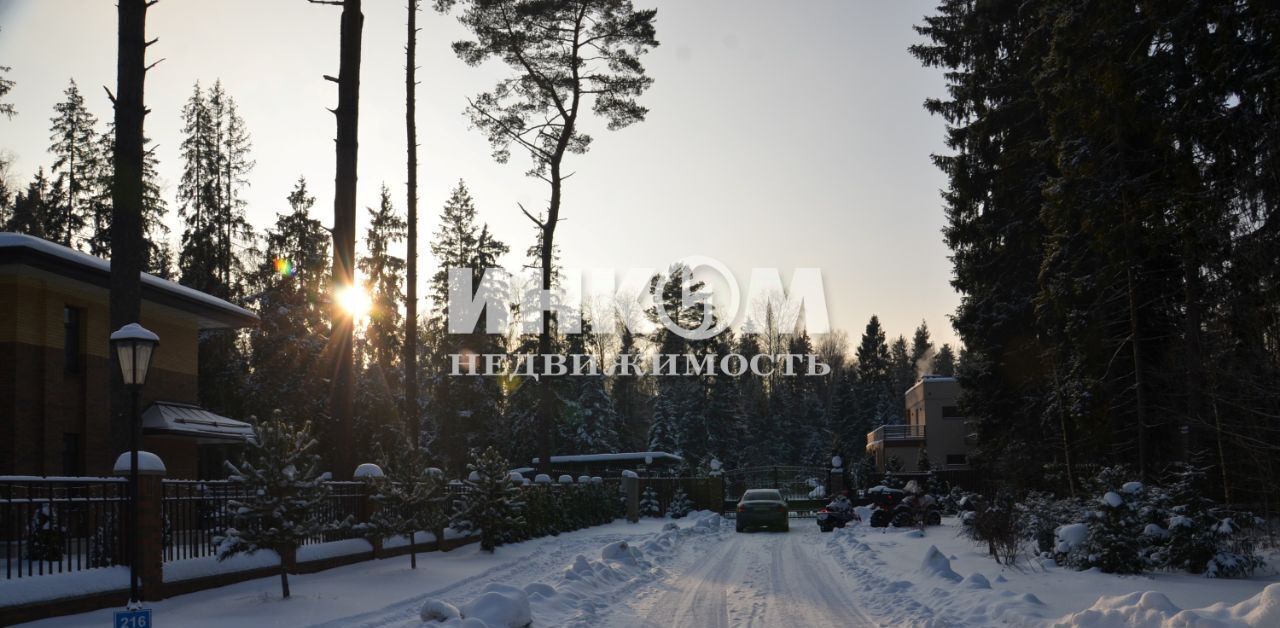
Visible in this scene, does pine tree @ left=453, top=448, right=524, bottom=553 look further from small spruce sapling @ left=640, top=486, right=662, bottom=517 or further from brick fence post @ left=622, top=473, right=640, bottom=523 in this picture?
small spruce sapling @ left=640, top=486, right=662, bottom=517

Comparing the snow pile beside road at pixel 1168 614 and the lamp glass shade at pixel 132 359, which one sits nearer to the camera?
the snow pile beside road at pixel 1168 614

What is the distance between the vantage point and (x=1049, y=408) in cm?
2305

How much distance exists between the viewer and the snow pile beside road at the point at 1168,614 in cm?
820

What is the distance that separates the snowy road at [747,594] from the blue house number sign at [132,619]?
5.00m

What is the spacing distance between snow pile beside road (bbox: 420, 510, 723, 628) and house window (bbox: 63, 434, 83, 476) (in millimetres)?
12809

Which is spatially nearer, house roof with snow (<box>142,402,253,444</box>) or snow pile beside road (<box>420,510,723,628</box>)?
snow pile beside road (<box>420,510,723,628</box>)

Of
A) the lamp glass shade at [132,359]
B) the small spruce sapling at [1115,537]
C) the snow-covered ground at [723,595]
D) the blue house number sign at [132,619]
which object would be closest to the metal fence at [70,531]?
the snow-covered ground at [723,595]

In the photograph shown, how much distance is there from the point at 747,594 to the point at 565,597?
9.43 feet

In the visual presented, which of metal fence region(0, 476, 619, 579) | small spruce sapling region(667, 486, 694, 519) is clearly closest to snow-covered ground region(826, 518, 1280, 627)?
metal fence region(0, 476, 619, 579)

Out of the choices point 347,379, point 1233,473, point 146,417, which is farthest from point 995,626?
point 146,417

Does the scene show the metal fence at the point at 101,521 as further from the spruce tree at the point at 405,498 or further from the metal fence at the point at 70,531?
the spruce tree at the point at 405,498

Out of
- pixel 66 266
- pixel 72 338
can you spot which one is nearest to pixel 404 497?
pixel 66 266

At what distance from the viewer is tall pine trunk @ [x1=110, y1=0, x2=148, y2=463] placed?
47.6ft

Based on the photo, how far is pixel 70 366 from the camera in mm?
21641
